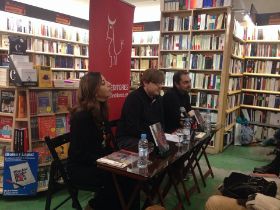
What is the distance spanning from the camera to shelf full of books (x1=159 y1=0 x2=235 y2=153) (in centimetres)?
471

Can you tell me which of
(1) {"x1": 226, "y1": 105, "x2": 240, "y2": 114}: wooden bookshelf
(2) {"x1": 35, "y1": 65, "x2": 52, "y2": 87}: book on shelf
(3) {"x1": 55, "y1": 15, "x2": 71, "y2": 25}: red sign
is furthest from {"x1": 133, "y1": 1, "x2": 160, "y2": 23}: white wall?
(2) {"x1": 35, "y1": 65, "x2": 52, "y2": 87}: book on shelf

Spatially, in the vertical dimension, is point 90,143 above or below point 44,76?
below

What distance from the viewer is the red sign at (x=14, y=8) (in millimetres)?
5555

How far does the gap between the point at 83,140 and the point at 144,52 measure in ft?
18.4

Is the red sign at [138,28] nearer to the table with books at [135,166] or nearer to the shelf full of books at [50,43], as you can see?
the shelf full of books at [50,43]

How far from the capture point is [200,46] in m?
4.91

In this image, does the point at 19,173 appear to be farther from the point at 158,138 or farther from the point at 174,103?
the point at 174,103

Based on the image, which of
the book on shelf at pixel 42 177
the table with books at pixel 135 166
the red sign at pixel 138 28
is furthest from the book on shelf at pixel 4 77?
the red sign at pixel 138 28

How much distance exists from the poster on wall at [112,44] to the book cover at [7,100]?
92cm

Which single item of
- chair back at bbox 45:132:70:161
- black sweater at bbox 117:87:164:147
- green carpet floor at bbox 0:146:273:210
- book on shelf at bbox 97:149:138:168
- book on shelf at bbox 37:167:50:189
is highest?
black sweater at bbox 117:87:164:147

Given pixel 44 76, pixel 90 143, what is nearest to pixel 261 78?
pixel 44 76

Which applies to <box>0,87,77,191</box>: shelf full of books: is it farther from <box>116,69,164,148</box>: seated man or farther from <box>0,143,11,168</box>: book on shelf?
<box>116,69,164,148</box>: seated man

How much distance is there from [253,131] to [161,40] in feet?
9.33

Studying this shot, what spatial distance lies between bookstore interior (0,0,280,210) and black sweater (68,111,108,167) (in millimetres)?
104
